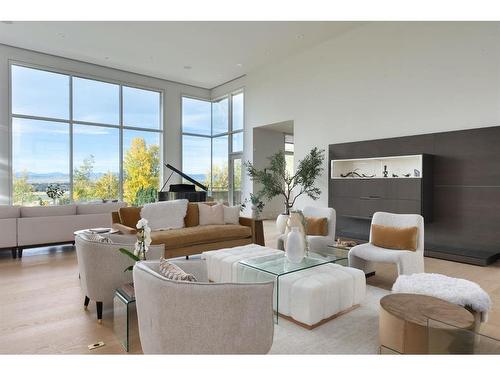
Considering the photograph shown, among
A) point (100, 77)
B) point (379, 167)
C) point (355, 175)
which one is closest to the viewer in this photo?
point (379, 167)

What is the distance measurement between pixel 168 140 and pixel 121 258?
795cm

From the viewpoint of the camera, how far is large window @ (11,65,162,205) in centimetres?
805

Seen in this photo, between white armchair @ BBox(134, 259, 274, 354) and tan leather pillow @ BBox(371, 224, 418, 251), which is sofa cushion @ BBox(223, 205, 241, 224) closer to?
tan leather pillow @ BBox(371, 224, 418, 251)

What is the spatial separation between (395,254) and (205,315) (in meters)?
2.72

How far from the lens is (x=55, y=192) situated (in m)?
8.34

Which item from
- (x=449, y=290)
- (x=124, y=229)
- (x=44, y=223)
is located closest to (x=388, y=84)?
(x=449, y=290)

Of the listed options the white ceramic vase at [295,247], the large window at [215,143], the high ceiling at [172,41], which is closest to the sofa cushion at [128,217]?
the white ceramic vase at [295,247]

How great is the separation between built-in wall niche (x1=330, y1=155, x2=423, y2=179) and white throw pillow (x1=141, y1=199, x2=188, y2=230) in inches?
144

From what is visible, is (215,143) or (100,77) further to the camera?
(215,143)

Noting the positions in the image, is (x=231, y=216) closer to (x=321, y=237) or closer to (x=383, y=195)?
(x=321, y=237)

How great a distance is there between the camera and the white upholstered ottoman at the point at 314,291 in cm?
266

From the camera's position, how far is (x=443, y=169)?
5547 mm
